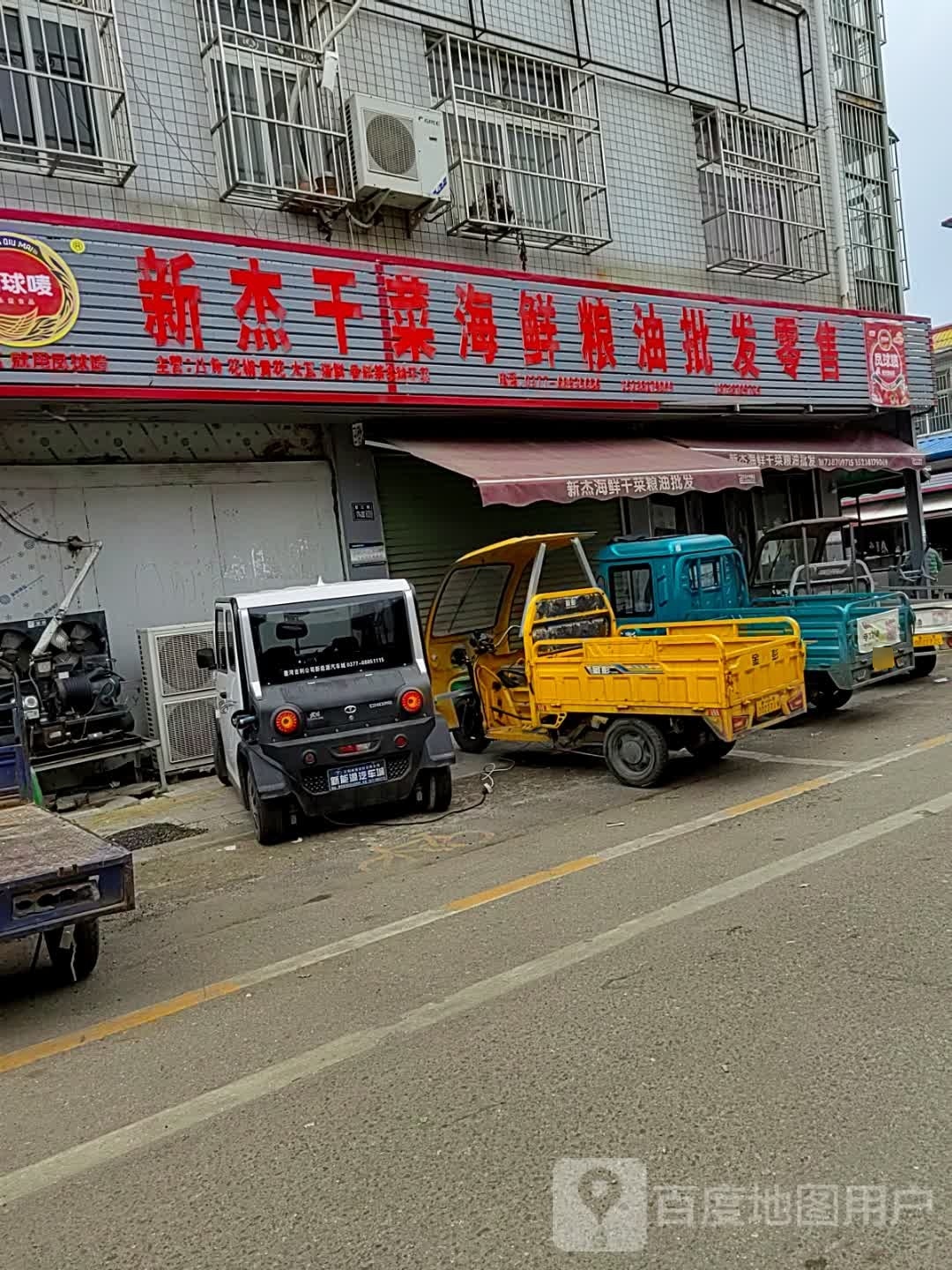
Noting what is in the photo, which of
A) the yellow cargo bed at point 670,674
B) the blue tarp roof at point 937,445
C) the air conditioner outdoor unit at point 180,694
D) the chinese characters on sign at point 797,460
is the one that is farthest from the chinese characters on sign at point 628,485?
the blue tarp roof at point 937,445

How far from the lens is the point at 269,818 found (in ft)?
24.3

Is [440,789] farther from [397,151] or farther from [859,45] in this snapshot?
[859,45]

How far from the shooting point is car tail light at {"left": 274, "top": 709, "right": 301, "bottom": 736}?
7379 mm

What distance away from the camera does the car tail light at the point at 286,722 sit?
7.38 metres

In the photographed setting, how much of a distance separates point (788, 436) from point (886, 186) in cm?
542

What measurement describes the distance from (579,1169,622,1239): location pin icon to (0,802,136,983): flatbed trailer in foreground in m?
2.48

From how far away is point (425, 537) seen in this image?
1291 centimetres

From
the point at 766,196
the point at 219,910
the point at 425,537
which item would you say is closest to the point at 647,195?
the point at 766,196

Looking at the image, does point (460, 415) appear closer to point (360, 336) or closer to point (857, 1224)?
point (360, 336)

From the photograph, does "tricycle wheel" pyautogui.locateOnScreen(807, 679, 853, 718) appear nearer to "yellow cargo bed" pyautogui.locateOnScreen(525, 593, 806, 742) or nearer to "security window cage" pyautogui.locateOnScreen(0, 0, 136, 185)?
"yellow cargo bed" pyautogui.locateOnScreen(525, 593, 806, 742)

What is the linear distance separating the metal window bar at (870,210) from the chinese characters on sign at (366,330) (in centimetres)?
278

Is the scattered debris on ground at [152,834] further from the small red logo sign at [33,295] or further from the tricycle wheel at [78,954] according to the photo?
the small red logo sign at [33,295]

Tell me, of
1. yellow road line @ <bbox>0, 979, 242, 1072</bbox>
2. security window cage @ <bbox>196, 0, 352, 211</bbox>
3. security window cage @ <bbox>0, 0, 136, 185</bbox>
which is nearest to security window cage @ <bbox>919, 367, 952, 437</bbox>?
security window cage @ <bbox>196, 0, 352, 211</bbox>

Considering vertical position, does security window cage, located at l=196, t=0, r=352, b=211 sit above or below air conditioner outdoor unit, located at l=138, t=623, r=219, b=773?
above
